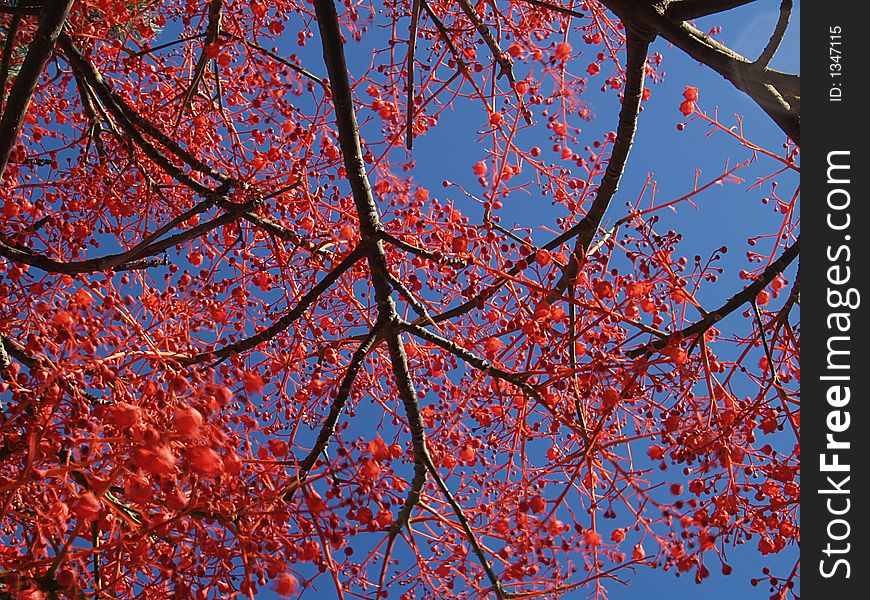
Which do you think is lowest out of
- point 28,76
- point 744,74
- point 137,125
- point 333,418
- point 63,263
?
point 333,418

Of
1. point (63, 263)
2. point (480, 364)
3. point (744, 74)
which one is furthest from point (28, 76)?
point (744, 74)

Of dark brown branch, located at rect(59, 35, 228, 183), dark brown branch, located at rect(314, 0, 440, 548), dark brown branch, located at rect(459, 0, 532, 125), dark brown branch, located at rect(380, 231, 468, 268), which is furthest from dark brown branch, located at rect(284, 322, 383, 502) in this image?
dark brown branch, located at rect(459, 0, 532, 125)

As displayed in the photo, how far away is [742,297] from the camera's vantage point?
6.75ft

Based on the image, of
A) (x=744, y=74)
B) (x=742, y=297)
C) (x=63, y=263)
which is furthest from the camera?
(x=63, y=263)

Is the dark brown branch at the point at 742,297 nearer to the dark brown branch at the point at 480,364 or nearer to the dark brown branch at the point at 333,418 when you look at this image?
the dark brown branch at the point at 480,364

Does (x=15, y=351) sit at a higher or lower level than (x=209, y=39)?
lower

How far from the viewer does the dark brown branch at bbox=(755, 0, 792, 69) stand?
1674 mm

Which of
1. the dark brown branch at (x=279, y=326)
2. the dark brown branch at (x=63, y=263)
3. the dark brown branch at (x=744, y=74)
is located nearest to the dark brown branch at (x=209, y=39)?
the dark brown branch at (x=63, y=263)

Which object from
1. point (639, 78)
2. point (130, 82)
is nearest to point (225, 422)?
point (639, 78)

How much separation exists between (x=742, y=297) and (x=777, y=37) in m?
0.72

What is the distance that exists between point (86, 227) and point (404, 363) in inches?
75.5

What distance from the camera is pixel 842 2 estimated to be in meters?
2.08

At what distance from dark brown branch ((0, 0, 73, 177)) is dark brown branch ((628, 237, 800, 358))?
210 centimetres

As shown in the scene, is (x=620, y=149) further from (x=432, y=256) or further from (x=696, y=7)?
(x=696, y=7)
